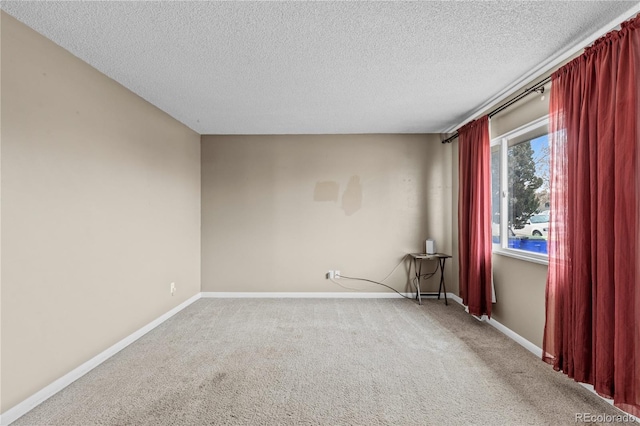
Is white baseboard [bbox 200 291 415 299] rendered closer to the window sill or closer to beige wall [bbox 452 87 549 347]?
beige wall [bbox 452 87 549 347]

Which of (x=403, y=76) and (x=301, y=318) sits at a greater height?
(x=403, y=76)

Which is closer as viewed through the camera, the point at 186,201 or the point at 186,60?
the point at 186,60

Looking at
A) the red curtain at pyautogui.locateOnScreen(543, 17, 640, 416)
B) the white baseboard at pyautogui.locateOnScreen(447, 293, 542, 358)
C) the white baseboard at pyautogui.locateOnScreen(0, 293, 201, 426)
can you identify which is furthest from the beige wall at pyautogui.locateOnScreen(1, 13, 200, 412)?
the white baseboard at pyautogui.locateOnScreen(447, 293, 542, 358)

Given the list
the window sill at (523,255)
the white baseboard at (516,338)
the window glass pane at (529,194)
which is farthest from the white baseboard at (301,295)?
the window glass pane at (529,194)

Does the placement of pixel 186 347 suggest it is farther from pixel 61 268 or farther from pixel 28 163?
pixel 28 163

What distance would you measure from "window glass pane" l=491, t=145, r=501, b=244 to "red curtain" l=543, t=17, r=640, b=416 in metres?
1.12

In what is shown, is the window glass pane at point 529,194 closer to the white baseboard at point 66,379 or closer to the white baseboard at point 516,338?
the white baseboard at point 516,338

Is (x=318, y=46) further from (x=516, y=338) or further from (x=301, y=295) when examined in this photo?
(x=301, y=295)

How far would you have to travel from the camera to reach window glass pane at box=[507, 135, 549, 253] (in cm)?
276

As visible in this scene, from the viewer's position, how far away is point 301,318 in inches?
143

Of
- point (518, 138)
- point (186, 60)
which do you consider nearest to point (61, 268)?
point (186, 60)

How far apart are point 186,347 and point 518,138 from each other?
3.88 meters

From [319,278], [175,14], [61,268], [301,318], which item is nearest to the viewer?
[175,14]

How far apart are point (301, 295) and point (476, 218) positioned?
2.64 meters
